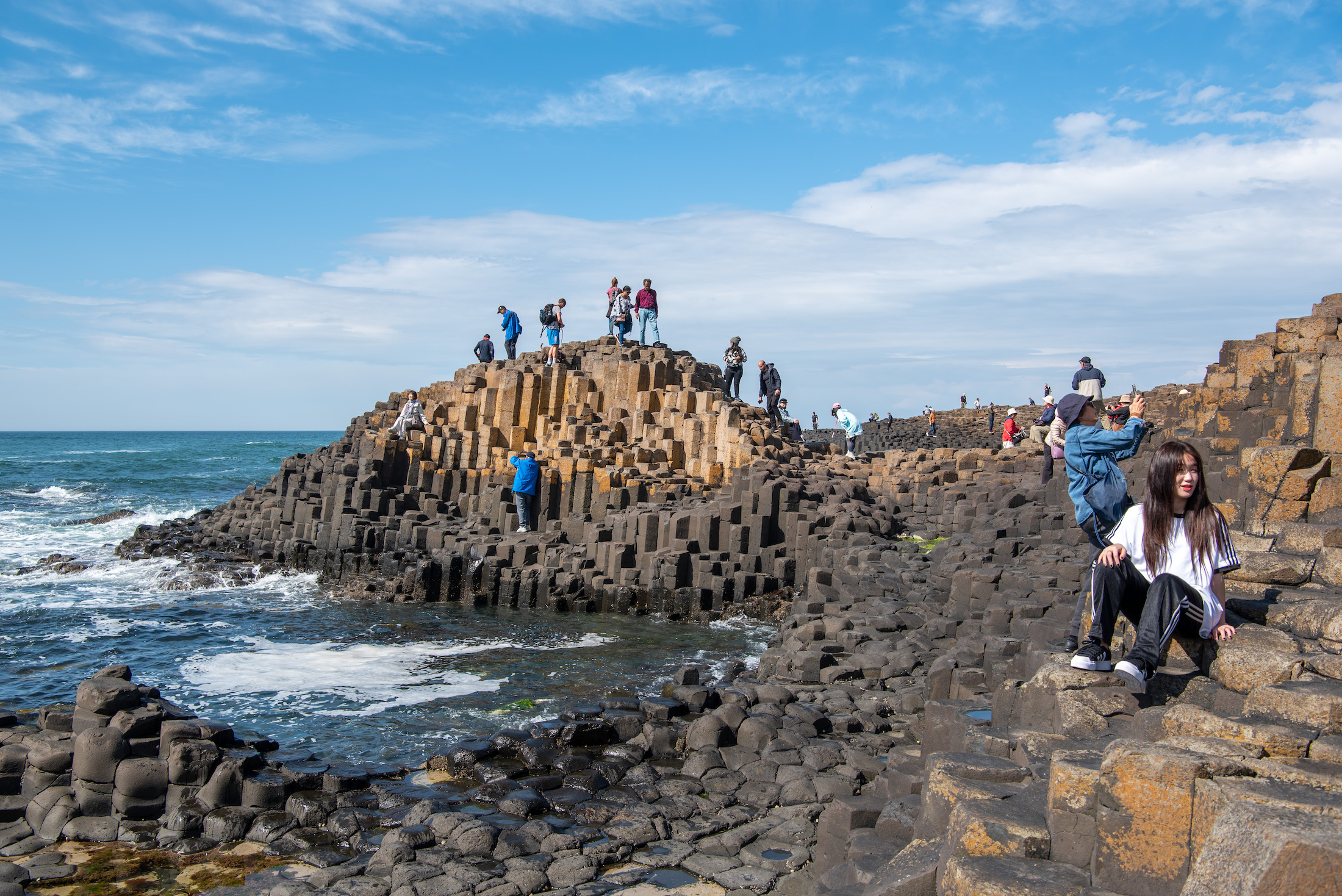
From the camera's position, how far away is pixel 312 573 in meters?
25.7

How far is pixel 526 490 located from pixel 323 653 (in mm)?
7945

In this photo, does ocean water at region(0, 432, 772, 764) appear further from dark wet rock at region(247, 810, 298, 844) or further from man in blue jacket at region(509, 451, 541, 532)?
man in blue jacket at region(509, 451, 541, 532)

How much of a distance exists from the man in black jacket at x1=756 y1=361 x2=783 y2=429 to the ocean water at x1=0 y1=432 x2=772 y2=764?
12050 mm

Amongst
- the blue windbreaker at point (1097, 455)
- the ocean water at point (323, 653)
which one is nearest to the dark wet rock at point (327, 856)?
the ocean water at point (323, 653)

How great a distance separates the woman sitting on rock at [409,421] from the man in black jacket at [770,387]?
36.4ft

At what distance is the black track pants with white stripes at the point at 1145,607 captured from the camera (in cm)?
531

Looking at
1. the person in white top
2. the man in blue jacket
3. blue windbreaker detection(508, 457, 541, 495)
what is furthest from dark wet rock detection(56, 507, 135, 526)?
the person in white top

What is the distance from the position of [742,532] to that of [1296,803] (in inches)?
667

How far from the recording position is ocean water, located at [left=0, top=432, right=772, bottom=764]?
12.0m

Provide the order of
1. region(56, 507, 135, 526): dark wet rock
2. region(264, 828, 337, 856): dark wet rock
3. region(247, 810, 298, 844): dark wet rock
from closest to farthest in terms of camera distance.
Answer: region(264, 828, 337, 856): dark wet rock, region(247, 810, 298, 844): dark wet rock, region(56, 507, 135, 526): dark wet rock

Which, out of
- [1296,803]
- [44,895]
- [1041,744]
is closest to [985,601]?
[1041,744]

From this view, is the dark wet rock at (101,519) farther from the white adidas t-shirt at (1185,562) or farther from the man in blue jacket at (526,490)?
the white adidas t-shirt at (1185,562)

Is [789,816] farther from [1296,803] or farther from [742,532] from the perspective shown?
[742,532]

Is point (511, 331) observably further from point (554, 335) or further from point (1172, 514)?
point (1172, 514)
